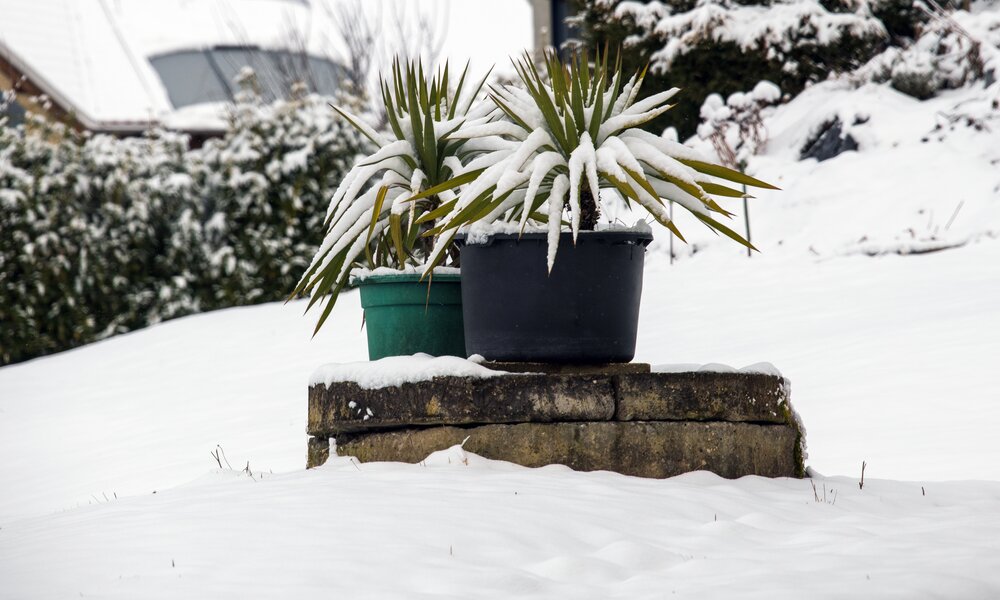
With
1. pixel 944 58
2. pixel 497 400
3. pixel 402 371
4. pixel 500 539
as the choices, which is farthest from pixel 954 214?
pixel 500 539

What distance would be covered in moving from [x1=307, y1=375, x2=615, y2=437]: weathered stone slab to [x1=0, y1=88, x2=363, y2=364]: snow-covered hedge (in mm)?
5263

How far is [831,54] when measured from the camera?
30.7 ft

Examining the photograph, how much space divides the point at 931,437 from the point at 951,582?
2182mm

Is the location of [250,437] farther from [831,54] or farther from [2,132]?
[831,54]

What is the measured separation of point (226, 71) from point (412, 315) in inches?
568

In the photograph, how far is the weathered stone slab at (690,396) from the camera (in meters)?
3.05

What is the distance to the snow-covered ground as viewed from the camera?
2.05m

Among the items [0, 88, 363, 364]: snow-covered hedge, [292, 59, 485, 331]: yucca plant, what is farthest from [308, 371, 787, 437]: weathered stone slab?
[0, 88, 363, 364]: snow-covered hedge

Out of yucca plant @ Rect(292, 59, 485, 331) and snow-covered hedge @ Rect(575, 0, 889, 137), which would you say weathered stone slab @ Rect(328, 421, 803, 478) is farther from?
snow-covered hedge @ Rect(575, 0, 889, 137)

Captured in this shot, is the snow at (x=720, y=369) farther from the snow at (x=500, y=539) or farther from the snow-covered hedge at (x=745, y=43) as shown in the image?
the snow-covered hedge at (x=745, y=43)

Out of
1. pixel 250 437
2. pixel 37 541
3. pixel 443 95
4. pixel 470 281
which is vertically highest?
pixel 443 95

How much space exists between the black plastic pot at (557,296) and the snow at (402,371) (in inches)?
4.6

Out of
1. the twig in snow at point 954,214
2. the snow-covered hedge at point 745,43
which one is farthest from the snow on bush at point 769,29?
the twig in snow at point 954,214

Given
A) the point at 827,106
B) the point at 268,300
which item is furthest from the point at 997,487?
the point at 268,300
